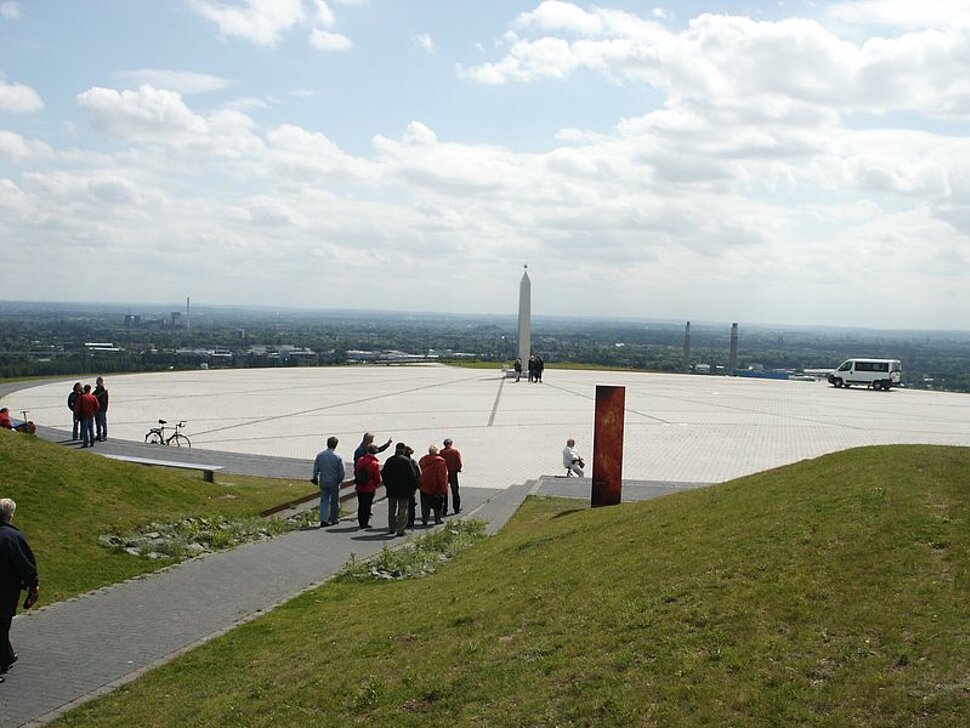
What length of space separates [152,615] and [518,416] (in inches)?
900

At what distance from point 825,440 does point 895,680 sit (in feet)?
74.1

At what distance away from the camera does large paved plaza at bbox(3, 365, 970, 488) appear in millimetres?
23156

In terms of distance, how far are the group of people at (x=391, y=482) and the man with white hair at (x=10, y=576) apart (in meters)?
6.26

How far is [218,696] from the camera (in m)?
6.87

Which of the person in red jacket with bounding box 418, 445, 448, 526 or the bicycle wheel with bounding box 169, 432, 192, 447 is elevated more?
the person in red jacket with bounding box 418, 445, 448, 526

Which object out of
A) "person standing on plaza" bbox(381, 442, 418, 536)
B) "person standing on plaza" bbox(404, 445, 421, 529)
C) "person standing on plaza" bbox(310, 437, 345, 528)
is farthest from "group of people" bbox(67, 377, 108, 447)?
"person standing on plaza" bbox(381, 442, 418, 536)

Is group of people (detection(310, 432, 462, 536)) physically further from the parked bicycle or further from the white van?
the white van

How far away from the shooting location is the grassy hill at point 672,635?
5.26 m

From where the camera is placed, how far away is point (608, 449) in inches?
570

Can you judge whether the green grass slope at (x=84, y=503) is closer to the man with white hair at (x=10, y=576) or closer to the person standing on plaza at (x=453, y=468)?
the man with white hair at (x=10, y=576)

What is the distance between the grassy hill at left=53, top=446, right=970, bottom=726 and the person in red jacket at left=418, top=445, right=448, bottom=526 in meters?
5.12

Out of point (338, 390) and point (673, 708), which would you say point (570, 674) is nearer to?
point (673, 708)

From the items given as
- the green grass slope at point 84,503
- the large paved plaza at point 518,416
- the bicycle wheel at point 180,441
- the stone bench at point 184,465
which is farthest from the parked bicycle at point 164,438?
the green grass slope at point 84,503

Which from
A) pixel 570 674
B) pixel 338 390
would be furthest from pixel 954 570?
pixel 338 390
